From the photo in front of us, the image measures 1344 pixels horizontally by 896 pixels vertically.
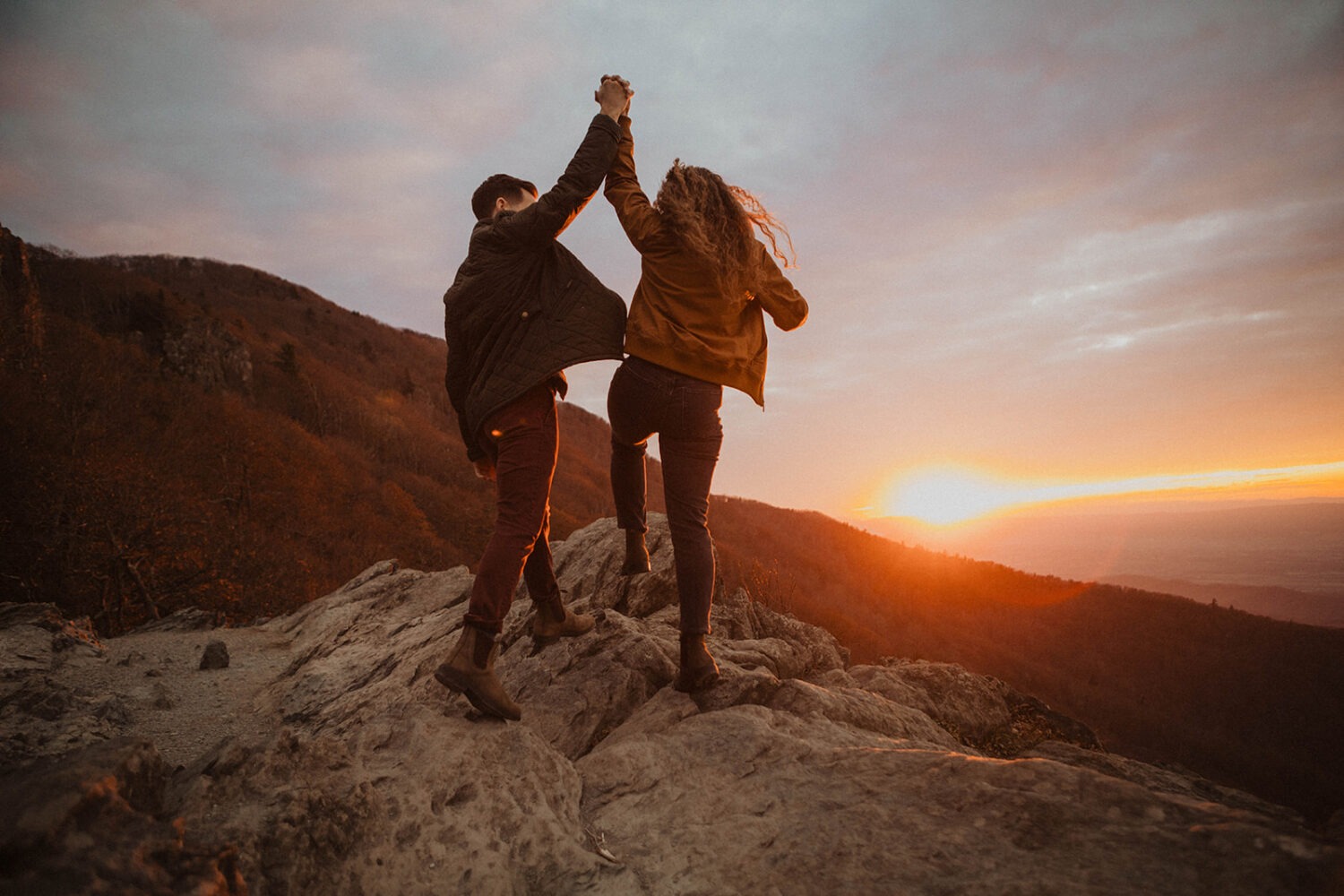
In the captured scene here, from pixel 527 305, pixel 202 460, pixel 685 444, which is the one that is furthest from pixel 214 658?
pixel 202 460

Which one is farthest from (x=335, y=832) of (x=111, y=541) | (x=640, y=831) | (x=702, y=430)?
(x=111, y=541)

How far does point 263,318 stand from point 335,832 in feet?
206

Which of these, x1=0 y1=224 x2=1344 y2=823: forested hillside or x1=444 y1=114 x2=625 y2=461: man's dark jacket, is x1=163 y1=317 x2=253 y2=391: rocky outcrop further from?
x1=444 y1=114 x2=625 y2=461: man's dark jacket

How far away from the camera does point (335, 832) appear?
1.76m

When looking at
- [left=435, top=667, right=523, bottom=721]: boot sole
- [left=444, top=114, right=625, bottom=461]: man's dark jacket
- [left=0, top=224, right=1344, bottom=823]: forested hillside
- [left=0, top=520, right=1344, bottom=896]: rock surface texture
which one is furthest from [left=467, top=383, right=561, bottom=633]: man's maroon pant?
[left=0, top=224, right=1344, bottom=823]: forested hillside

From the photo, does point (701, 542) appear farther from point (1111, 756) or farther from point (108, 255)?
point (108, 255)

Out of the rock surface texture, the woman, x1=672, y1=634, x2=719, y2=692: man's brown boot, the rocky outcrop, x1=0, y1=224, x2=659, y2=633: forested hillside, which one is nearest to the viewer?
the rock surface texture

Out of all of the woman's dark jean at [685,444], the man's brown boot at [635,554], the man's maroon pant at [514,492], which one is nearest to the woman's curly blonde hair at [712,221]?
the woman's dark jean at [685,444]

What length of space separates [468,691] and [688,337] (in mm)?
1991

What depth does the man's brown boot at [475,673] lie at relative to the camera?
7.80 feet

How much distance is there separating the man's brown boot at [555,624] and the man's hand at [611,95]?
9.44 ft

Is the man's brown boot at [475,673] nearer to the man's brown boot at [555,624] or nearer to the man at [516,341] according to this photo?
the man at [516,341]

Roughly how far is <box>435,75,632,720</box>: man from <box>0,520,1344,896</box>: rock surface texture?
1.62ft

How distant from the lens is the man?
244 centimetres
